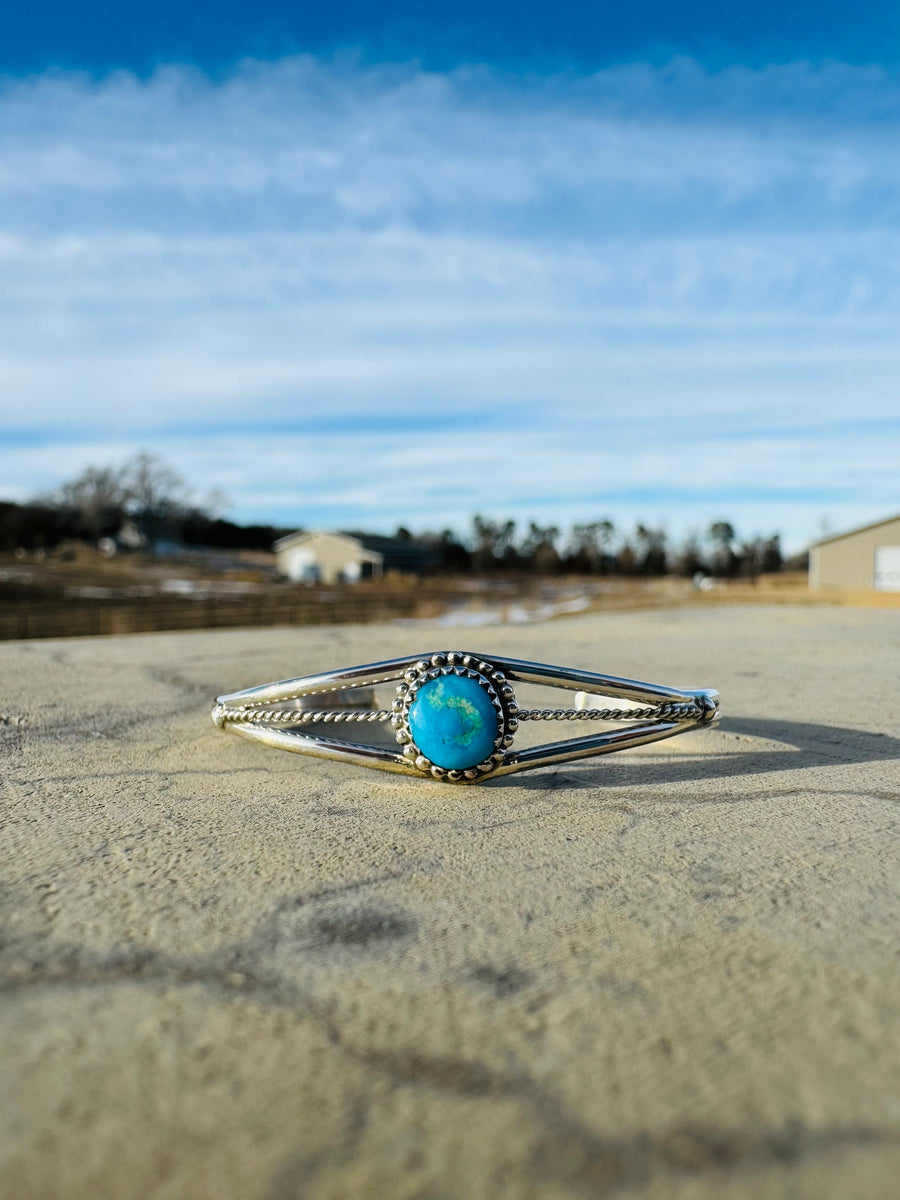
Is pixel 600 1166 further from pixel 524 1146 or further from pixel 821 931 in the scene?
pixel 821 931

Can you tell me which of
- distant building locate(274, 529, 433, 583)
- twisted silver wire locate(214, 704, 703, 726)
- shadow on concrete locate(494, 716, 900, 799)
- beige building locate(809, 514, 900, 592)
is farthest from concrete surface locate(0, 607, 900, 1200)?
distant building locate(274, 529, 433, 583)

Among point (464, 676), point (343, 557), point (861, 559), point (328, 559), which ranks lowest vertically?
point (464, 676)

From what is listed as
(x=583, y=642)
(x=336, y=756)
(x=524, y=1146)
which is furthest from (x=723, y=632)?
(x=524, y=1146)

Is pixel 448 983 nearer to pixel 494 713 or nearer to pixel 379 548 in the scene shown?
pixel 494 713

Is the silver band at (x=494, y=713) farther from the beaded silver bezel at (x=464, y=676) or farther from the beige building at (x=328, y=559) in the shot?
the beige building at (x=328, y=559)

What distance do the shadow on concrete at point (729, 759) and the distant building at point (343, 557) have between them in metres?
50.1

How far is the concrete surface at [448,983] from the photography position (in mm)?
916

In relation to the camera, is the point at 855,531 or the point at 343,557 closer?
the point at 855,531

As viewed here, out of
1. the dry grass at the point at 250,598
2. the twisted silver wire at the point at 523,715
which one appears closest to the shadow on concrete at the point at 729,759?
the twisted silver wire at the point at 523,715

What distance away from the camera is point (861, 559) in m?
32.9

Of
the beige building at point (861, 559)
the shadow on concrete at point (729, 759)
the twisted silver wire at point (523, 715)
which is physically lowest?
the shadow on concrete at point (729, 759)

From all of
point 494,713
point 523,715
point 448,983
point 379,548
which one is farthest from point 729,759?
point 379,548

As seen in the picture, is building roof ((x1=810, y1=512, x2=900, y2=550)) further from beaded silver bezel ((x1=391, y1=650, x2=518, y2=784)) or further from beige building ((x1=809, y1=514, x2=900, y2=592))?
beaded silver bezel ((x1=391, y1=650, x2=518, y2=784))

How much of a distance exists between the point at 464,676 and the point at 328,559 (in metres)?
55.4
